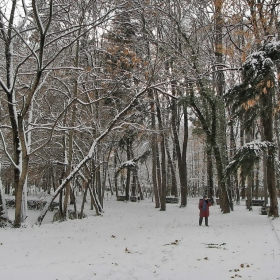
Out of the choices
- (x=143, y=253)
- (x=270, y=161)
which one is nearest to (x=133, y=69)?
(x=270, y=161)

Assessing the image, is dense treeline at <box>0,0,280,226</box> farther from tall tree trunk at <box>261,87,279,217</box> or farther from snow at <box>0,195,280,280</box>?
snow at <box>0,195,280,280</box>

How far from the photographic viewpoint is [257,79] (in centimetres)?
1045

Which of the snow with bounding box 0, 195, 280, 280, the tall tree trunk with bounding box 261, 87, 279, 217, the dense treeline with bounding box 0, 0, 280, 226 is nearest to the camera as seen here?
the snow with bounding box 0, 195, 280, 280

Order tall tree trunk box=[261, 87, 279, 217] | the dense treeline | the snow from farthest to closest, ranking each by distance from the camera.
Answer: tall tree trunk box=[261, 87, 279, 217]
the dense treeline
the snow

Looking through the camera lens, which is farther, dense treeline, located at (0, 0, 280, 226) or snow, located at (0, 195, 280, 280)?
dense treeline, located at (0, 0, 280, 226)

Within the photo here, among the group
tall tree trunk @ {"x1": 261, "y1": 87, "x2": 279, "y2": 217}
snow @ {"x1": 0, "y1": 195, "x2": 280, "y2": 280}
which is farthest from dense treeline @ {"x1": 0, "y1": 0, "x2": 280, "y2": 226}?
snow @ {"x1": 0, "y1": 195, "x2": 280, "y2": 280}

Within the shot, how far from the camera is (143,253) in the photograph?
7684 mm

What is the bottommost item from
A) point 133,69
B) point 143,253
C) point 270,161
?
point 143,253

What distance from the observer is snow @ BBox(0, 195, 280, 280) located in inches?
232

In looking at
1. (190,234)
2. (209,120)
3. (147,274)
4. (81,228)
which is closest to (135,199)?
(209,120)

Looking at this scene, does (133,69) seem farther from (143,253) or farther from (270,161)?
(143,253)

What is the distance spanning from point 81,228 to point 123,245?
161 inches

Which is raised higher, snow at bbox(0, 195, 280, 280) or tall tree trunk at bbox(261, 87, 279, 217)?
tall tree trunk at bbox(261, 87, 279, 217)

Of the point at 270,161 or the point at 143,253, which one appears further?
the point at 270,161
